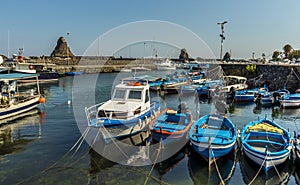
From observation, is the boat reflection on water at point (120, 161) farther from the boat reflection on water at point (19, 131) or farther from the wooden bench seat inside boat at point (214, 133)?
the boat reflection on water at point (19, 131)

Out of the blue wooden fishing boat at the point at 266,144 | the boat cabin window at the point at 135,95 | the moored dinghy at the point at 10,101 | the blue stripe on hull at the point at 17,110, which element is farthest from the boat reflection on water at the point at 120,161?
the moored dinghy at the point at 10,101

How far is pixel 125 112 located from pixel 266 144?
9.03 metres

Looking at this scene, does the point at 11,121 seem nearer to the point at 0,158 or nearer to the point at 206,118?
the point at 0,158

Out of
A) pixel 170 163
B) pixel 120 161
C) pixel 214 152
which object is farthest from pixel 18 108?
pixel 214 152

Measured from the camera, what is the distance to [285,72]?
148 feet

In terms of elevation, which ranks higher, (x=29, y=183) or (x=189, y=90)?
(x=189, y=90)

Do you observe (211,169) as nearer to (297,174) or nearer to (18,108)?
(297,174)

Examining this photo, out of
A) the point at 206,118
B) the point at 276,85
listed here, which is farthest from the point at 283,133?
the point at 276,85

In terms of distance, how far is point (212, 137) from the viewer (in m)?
13.7

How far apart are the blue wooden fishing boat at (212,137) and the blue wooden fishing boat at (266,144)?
959 mm

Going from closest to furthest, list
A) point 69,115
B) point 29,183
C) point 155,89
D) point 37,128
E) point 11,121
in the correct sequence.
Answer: point 29,183
point 37,128
point 11,121
point 69,115
point 155,89

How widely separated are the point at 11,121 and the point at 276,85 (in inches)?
1728

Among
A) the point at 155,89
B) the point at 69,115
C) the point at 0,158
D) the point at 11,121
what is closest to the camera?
the point at 0,158

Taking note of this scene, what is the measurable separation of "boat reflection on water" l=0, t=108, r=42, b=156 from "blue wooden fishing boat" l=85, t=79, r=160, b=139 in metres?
5.23
